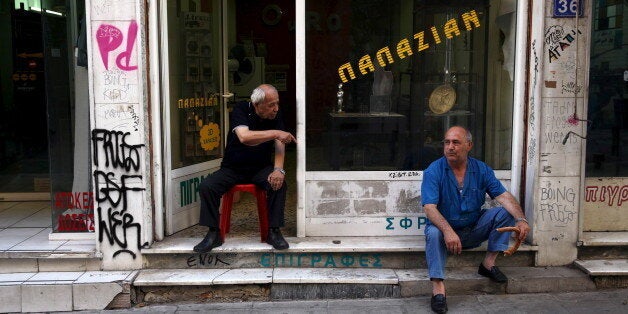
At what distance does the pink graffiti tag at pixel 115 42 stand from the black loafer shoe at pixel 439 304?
9.58 ft

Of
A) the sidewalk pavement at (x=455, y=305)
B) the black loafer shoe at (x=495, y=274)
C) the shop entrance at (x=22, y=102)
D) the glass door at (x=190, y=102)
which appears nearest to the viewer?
the sidewalk pavement at (x=455, y=305)

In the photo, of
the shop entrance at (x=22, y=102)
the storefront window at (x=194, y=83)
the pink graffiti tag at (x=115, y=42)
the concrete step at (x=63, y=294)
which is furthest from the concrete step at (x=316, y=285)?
the shop entrance at (x=22, y=102)

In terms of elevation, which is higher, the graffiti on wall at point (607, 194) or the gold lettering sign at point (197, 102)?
the gold lettering sign at point (197, 102)

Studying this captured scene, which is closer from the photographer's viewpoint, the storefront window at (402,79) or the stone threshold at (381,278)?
the stone threshold at (381,278)

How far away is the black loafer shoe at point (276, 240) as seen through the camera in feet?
16.6

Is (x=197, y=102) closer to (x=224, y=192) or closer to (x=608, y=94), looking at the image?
(x=224, y=192)

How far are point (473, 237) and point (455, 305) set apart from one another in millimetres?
529

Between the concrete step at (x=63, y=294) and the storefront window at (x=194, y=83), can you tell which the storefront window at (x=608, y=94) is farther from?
the concrete step at (x=63, y=294)

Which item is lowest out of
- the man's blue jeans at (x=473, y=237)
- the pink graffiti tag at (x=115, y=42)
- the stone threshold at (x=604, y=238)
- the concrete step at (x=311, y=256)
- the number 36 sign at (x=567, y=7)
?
→ the concrete step at (x=311, y=256)

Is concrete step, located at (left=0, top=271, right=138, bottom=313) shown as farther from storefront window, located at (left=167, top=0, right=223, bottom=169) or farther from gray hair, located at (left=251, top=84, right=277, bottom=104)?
gray hair, located at (left=251, top=84, right=277, bottom=104)

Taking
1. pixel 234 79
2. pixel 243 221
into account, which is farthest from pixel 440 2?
pixel 234 79

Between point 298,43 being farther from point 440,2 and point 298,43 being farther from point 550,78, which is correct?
point 550,78

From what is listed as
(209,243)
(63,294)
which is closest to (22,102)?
(63,294)

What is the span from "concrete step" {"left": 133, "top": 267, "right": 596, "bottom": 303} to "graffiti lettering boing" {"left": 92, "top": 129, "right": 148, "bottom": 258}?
1.23 feet
